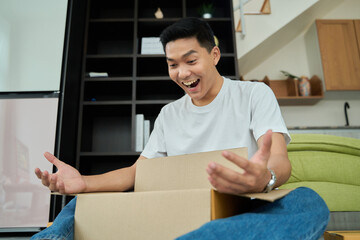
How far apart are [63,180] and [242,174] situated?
52 centimetres

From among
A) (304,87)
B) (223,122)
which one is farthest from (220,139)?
(304,87)

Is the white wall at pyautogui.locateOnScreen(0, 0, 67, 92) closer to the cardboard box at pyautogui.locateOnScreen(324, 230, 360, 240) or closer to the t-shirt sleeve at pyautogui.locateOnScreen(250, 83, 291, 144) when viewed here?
the t-shirt sleeve at pyautogui.locateOnScreen(250, 83, 291, 144)

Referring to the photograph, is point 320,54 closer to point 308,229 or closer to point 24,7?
point 24,7

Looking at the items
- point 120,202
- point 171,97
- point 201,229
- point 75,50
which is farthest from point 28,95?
point 201,229

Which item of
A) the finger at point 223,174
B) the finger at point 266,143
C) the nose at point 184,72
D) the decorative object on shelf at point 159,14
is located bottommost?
the finger at point 223,174

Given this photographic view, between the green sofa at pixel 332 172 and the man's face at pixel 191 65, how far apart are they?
2.47ft

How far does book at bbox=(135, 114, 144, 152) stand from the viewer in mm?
2365

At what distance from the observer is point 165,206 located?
0.61m

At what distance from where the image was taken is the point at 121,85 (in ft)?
8.43

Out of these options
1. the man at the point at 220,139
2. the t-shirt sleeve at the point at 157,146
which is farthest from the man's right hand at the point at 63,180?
the t-shirt sleeve at the point at 157,146

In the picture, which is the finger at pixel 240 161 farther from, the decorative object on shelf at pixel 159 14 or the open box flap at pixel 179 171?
the decorative object on shelf at pixel 159 14

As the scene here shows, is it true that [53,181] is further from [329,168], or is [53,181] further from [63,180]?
[329,168]

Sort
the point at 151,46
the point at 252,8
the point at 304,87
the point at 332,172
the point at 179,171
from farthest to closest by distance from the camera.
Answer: the point at 252,8 → the point at 304,87 → the point at 151,46 → the point at 332,172 → the point at 179,171

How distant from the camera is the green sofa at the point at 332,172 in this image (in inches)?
→ 58.8
